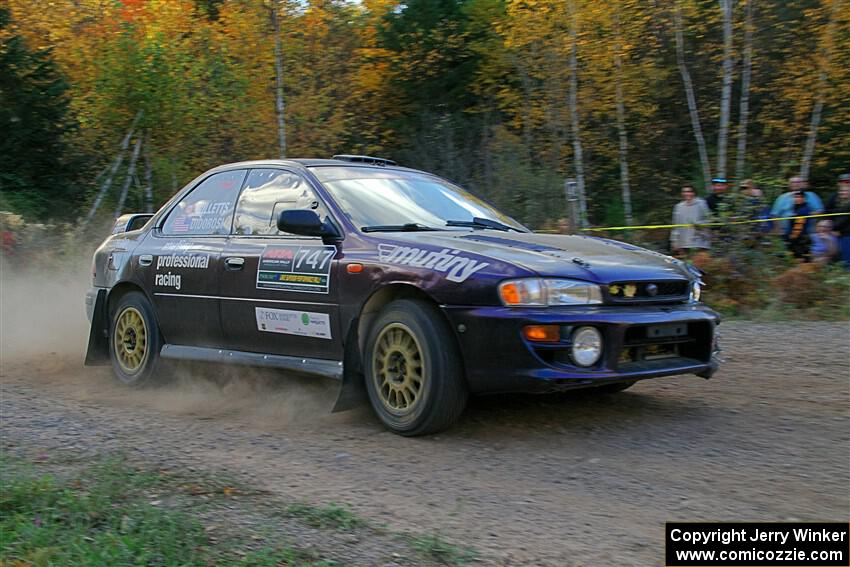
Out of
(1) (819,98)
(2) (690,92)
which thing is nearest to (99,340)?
(1) (819,98)

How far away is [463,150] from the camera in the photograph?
22594 millimetres

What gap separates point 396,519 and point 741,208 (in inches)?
356

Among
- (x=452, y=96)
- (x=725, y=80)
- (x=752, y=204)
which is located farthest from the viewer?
(x=452, y=96)

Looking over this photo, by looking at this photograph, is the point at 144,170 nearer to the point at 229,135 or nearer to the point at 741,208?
the point at 229,135

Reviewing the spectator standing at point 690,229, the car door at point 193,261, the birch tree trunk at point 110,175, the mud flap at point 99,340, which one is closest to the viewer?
the car door at point 193,261

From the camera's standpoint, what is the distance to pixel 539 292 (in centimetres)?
468

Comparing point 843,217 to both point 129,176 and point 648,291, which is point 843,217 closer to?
point 648,291

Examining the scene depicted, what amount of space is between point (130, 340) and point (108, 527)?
12.0 ft

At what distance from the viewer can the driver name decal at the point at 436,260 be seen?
4.82m

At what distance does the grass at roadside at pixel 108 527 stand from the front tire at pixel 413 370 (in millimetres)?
1280

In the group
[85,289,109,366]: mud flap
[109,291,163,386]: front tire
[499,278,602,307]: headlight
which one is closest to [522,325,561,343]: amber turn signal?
[499,278,602,307]: headlight

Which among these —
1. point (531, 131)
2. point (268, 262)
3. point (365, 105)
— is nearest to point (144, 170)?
point (365, 105)

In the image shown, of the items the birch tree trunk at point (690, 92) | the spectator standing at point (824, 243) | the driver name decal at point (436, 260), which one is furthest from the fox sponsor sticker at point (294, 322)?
the birch tree trunk at point (690, 92)

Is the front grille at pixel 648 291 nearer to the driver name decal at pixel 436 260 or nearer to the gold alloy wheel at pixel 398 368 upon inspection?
the driver name decal at pixel 436 260
